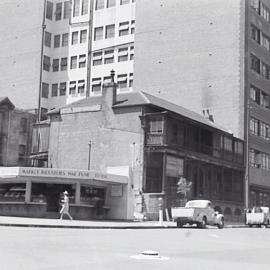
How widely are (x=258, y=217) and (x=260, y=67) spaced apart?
23902 millimetres

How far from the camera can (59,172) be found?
3650 centimetres

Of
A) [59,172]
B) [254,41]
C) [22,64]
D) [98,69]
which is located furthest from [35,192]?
[22,64]

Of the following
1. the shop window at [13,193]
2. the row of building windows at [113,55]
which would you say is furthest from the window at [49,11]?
the shop window at [13,193]

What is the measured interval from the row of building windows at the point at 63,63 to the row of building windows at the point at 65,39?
2128 millimetres

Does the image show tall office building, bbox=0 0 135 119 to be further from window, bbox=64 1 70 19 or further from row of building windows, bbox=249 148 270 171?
row of building windows, bbox=249 148 270 171

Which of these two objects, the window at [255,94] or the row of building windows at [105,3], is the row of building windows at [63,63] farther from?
the window at [255,94]

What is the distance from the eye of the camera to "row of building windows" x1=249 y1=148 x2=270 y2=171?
2339 inches

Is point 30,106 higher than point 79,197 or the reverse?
higher

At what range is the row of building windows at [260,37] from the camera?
61562 mm
